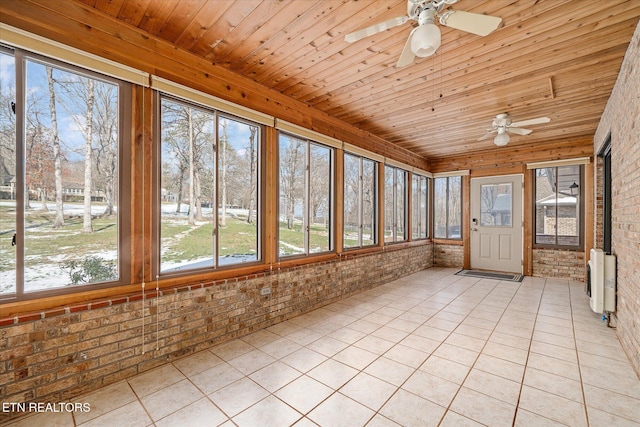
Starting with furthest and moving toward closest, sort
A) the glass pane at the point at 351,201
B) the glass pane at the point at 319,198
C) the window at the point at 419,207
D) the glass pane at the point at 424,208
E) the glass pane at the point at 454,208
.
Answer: the glass pane at the point at 424,208, the glass pane at the point at 454,208, the window at the point at 419,207, the glass pane at the point at 351,201, the glass pane at the point at 319,198

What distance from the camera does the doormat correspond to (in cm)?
570

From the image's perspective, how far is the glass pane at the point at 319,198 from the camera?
4.03 meters

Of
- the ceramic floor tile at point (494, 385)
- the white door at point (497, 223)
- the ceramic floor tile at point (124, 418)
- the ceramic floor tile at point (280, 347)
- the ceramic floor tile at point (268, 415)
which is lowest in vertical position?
the ceramic floor tile at point (494, 385)

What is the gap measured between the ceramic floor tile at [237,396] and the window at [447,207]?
624 centimetres

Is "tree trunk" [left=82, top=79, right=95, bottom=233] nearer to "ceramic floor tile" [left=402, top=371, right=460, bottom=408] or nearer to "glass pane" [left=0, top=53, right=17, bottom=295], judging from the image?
"glass pane" [left=0, top=53, right=17, bottom=295]

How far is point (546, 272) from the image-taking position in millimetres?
5809

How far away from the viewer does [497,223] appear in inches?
252

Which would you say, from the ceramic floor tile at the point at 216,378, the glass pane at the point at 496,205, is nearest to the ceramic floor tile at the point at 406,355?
the ceramic floor tile at the point at 216,378

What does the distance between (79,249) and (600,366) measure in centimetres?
432

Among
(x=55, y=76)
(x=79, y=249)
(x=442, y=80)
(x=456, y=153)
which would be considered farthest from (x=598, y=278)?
(x=55, y=76)

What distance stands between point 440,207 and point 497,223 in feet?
4.31

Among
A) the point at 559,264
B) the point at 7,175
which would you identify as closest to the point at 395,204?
the point at 559,264

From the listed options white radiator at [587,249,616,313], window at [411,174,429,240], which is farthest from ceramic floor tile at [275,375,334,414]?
window at [411,174,429,240]

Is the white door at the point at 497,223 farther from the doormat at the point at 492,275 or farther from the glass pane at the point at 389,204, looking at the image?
the glass pane at the point at 389,204
